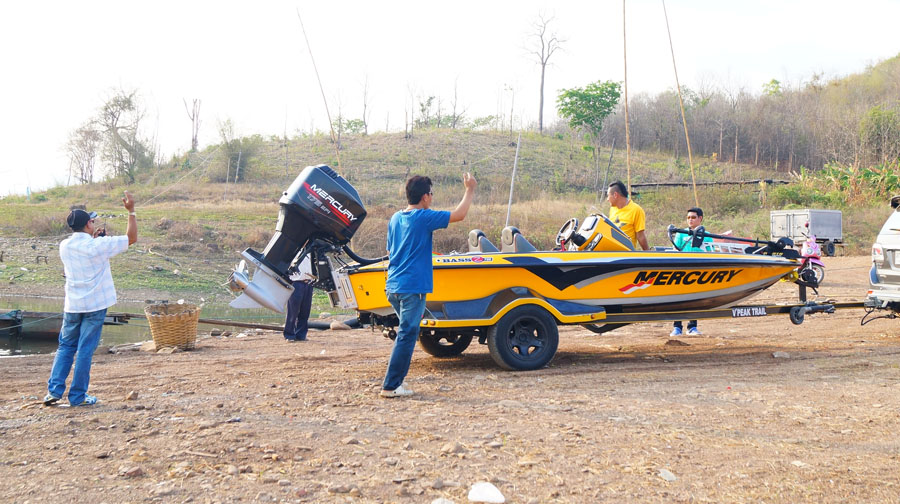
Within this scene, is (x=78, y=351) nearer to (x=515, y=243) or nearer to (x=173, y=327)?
(x=173, y=327)

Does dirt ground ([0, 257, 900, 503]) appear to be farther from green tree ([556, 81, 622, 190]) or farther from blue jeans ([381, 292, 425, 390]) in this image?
green tree ([556, 81, 622, 190])

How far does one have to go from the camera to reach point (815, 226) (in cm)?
2048

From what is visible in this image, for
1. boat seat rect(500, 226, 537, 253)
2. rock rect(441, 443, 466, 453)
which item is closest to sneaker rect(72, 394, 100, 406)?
rock rect(441, 443, 466, 453)

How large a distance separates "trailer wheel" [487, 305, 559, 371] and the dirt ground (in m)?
0.23

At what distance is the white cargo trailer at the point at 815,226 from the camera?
2036cm

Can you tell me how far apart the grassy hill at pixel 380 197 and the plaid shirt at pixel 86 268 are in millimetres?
12063

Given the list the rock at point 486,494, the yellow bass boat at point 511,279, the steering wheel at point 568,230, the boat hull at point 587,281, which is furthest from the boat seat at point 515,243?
the rock at point 486,494

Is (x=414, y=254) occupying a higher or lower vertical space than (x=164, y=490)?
higher

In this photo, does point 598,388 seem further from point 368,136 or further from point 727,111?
point 727,111

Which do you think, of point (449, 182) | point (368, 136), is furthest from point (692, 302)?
point (368, 136)

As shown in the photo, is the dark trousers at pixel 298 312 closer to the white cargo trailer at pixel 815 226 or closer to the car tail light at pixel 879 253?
the car tail light at pixel 879 253

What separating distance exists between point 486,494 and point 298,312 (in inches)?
277

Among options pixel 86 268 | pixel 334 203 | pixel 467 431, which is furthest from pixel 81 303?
pixel 467 431

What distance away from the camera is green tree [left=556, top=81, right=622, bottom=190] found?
43656mm
